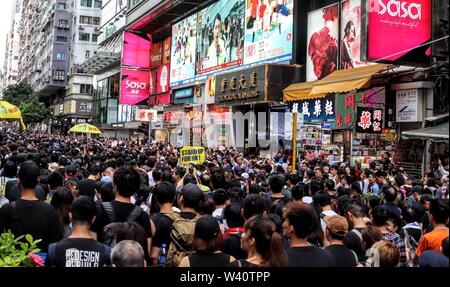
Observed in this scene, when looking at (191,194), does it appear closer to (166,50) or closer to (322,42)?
(322,42)

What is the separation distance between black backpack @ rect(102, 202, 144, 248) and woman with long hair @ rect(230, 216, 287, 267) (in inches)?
50.7

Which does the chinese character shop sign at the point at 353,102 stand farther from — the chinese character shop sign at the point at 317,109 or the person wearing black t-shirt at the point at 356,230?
the person wearing black t-shirt at the point at 356,230

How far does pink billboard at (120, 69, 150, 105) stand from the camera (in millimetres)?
39125

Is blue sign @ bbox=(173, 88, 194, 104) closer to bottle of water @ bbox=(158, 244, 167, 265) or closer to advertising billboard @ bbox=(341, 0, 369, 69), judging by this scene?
advertising billboard @ bbox=(341, 0, 369, 69)

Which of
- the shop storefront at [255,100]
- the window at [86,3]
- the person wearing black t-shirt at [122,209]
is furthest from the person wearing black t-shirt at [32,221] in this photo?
the window at [86,3]

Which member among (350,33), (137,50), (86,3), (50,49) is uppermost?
(86,3)

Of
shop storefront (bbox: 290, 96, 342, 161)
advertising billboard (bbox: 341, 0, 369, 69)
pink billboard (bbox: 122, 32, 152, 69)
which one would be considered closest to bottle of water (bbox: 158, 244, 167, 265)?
shop storefront (bbox: 290, 96, 342, 161)

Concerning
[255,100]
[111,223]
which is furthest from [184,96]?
[111,223]

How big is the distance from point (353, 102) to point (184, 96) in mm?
18486

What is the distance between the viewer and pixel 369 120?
587 inches

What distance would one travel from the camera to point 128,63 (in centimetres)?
4009
